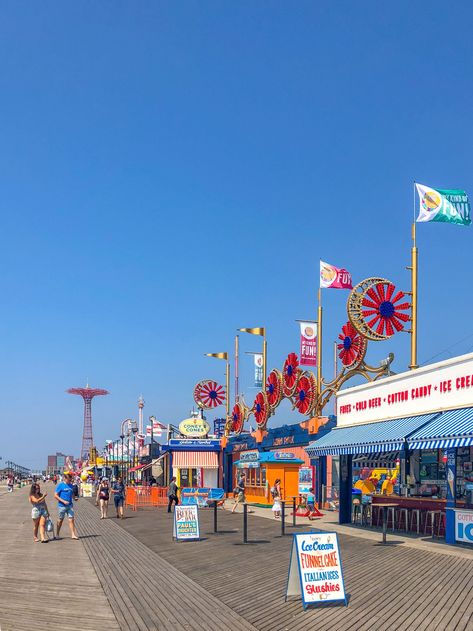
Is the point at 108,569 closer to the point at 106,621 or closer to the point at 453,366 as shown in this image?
the point at 106,621

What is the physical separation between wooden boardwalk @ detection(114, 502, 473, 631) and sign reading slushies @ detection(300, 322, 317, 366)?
20.6 metres

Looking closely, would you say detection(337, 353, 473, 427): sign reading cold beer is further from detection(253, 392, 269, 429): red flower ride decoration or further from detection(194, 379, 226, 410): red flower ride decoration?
detection(194, 379, 226, 410): red flower ride decoration

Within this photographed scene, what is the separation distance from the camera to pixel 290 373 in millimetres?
45594

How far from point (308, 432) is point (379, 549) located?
20.6 m

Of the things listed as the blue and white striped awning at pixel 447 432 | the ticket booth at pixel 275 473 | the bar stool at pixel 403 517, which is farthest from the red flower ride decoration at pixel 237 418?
the blue and white striped awning at pixel 447 432

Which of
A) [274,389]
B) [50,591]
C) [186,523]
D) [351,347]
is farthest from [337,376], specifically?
[50,591]

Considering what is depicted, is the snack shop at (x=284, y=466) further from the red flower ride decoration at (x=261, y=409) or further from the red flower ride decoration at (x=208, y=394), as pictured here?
the red flower ride decoration at (x=208, y=394)

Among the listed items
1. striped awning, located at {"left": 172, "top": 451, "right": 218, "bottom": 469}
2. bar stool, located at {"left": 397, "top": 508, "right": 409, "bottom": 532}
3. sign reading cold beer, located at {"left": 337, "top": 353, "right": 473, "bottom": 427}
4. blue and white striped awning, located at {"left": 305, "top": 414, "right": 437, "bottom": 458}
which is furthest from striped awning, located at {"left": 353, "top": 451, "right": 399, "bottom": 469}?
bar stool, located at {"left": 397, "top": 508, "right": 409, "bottom": 532}

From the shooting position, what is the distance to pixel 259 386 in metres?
56.5

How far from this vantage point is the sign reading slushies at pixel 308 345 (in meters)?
43.6

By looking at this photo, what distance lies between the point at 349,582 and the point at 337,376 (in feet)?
82.0

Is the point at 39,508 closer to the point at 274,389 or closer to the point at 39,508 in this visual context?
the point at 39,508

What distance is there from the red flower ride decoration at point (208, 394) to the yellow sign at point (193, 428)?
48.4ft

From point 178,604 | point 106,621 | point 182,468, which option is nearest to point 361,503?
point 178,604
